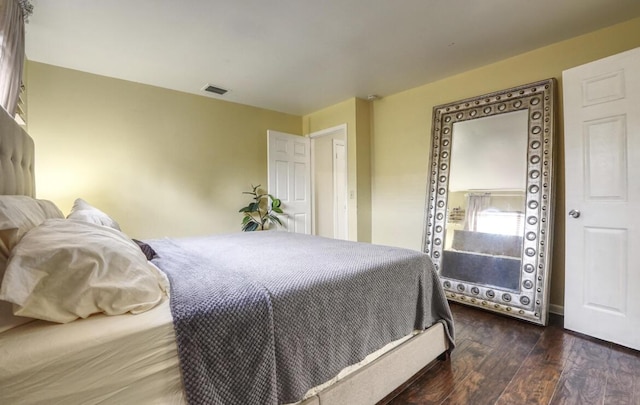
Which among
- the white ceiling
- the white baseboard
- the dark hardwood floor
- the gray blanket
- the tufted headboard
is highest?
the white ceiling

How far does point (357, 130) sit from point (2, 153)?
321 cm

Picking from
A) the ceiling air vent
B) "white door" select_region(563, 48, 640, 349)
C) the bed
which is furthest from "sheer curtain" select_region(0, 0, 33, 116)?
"white door" select_region(563, 48, 640, 349)

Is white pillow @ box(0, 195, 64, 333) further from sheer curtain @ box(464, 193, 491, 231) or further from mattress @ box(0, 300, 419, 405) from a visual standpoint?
sheer curtain @ box(464, 193, 491, 231)

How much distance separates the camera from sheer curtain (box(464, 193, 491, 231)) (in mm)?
2752

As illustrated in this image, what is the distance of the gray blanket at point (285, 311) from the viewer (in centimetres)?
90

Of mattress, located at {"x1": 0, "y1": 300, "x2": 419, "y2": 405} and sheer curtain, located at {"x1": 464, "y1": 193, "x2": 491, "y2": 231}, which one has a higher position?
sheer curtain, located at {"x1": 464, "y1": 193, "x2": 491, "y2": 231}

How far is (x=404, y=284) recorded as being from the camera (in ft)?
5.16

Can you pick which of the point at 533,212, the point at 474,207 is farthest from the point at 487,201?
the point at 533,212

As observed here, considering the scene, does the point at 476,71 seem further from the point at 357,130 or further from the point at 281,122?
the point at 281,122

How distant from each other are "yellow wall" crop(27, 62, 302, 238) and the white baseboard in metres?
3.57

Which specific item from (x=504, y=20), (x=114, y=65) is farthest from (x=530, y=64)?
(x=114, y=65)

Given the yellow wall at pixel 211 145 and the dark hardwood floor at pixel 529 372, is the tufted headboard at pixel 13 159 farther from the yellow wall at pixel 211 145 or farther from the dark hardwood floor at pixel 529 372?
the dark hardwood floor at pixel 529 372

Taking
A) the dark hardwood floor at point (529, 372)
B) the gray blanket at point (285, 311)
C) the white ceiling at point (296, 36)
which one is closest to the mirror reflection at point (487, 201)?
the dark hardwood floor at point (529, 372)

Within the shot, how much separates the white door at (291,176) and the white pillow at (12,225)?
112 inches
